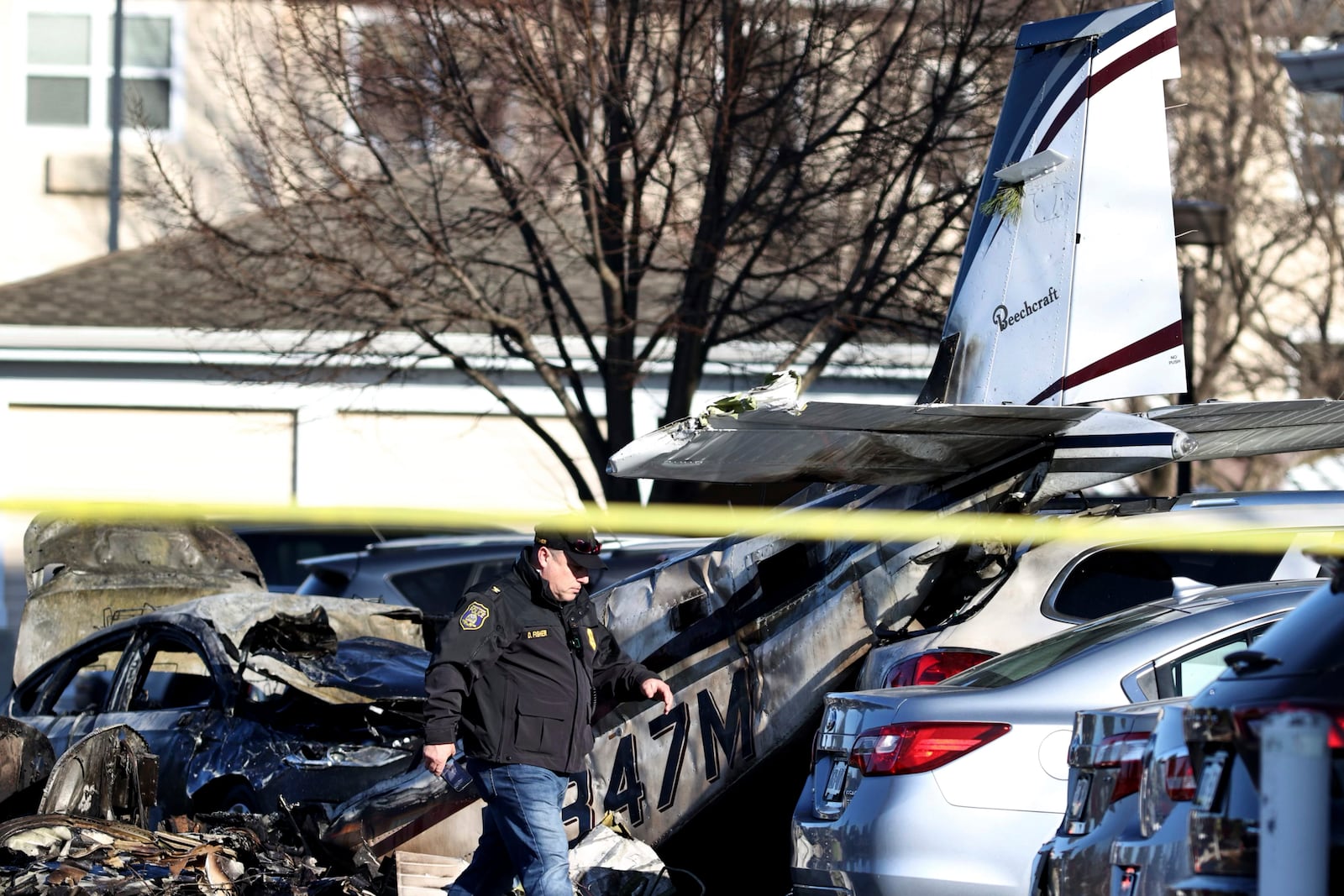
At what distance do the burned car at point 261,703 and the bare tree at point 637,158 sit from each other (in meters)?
2.93

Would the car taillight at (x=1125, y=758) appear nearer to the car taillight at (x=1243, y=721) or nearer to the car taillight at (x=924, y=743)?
the car taillight at (x=1243, y=721)

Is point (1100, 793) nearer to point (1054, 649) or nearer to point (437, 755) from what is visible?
point (1054, 649)

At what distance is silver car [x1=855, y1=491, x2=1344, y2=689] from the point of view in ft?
21.6

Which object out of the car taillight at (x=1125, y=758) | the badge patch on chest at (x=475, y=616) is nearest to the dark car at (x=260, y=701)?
the badge patch on chest at (x=475, y=616)

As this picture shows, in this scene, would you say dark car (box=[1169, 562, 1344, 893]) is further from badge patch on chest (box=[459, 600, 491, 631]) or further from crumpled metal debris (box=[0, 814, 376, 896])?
crumpled metal debris (box=[0, 814, 376, 896])

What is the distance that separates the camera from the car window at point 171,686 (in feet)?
30.4

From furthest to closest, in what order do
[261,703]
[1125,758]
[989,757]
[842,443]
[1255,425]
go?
[261,703]
[1255,425]
[842,443]
[989,757]
[1125,758]

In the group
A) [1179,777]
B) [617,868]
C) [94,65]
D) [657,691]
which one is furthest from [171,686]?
[94,65]

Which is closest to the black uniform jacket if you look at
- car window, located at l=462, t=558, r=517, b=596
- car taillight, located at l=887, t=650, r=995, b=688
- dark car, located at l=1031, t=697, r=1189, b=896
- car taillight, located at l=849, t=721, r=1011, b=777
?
car taillight, located at l=849, t=721, r=1011, b=777

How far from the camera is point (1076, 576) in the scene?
6.78 m

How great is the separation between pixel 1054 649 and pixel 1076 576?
1.06 metres

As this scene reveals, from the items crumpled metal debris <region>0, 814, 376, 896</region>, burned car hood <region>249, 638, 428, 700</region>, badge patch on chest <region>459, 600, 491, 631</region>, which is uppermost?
badge patch on chest <region>459, 600, 491, 631</region>

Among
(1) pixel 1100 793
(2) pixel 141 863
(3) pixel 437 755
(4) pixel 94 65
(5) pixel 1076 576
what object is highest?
(4) pixel 94 65

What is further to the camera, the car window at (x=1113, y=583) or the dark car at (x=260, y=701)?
the dark car at (x=260, y=701)
